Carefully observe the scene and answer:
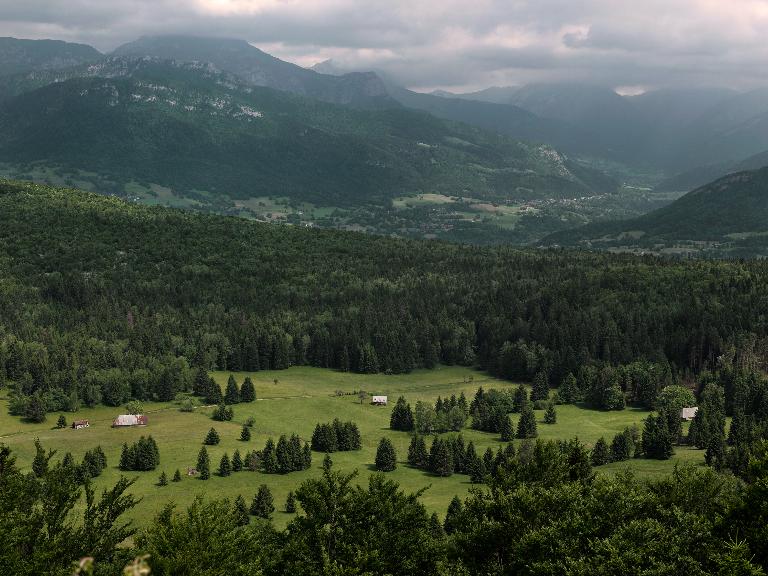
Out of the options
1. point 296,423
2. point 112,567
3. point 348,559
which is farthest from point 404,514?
point 296,423

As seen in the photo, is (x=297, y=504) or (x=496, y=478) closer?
(x=496, y=478)

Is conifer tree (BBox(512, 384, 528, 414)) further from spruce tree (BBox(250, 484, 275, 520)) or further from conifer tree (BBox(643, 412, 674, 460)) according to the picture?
spruce tree (BBox(250, 484, 275, 520))

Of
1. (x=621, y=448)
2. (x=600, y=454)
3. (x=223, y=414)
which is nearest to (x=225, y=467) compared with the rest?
(x=223, y=414)

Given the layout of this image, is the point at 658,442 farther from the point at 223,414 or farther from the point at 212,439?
the point at 223,414

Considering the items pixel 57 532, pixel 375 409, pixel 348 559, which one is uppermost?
pixel 57 532

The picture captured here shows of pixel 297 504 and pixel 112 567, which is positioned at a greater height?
pixel 112 567

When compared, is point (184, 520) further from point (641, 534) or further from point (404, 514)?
point (641, 534)
